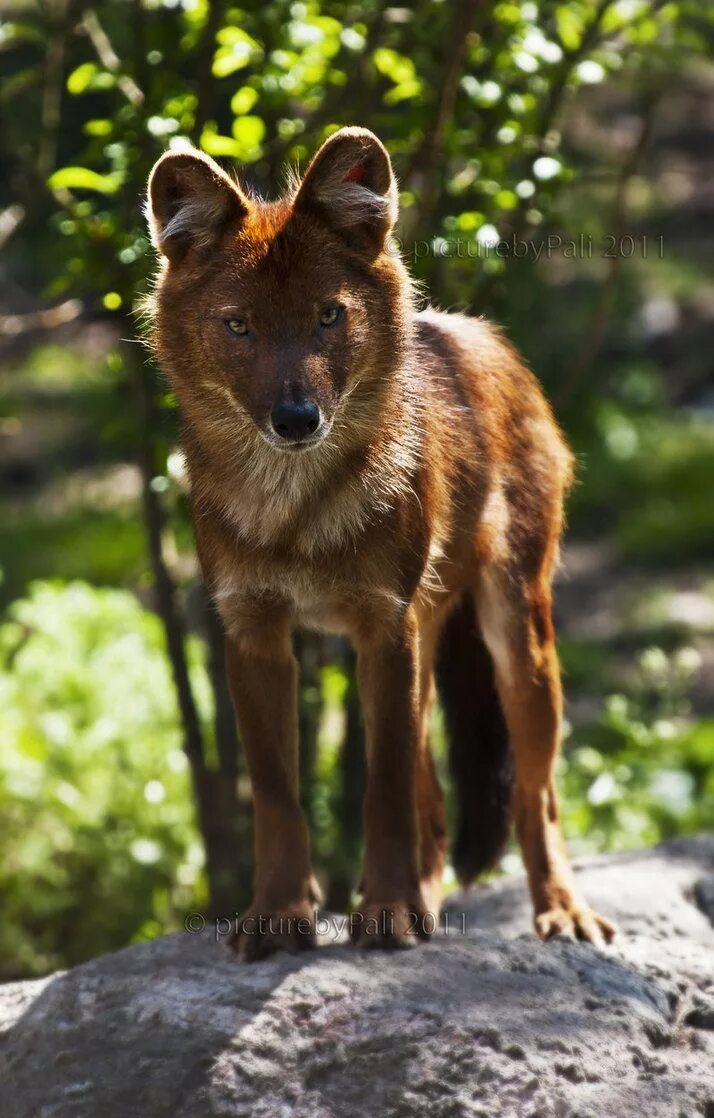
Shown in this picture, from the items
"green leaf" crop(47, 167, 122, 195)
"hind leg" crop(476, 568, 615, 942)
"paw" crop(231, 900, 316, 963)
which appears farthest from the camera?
"green leaf" crop(47, 167, 122, 195)

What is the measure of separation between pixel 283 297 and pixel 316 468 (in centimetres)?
53

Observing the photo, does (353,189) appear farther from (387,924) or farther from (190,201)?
(387,924)

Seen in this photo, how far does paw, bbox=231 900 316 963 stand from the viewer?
473 centimetres

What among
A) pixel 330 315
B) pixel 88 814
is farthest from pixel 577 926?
pixel 88 814

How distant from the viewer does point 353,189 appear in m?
4.63

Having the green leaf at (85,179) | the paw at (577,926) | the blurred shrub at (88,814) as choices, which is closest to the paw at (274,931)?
the paw at (577,926)

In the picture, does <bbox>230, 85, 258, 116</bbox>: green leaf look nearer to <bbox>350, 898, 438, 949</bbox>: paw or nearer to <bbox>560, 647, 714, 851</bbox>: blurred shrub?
<bbox>350, 898, 438, 949</bbox>: paw

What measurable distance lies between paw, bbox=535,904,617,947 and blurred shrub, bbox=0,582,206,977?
2616mm

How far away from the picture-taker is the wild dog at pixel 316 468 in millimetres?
4547

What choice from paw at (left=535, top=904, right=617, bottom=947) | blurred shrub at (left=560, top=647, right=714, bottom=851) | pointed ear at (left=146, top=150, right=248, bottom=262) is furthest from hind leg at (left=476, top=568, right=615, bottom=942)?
blurred shrub at (left=560, top=647, right=714, bottom=851)

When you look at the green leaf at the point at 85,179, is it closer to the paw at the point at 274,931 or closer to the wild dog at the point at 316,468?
the wild dog at the point at 316,468

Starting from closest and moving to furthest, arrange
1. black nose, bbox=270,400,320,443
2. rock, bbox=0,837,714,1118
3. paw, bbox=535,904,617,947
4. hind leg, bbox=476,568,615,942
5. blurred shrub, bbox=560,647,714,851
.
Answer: rock, bbox=0,837,714,1118, black nose, bbox=270,400,320,443, paw, bbox=535,904,617,947, hind leg, bbox=476,568,615,942, blurred shrub, bbox=560,647,714,851

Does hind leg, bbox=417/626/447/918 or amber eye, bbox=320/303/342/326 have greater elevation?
amber eye, bbox=320/303/342/326

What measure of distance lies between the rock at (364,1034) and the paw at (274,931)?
2.3 inches
